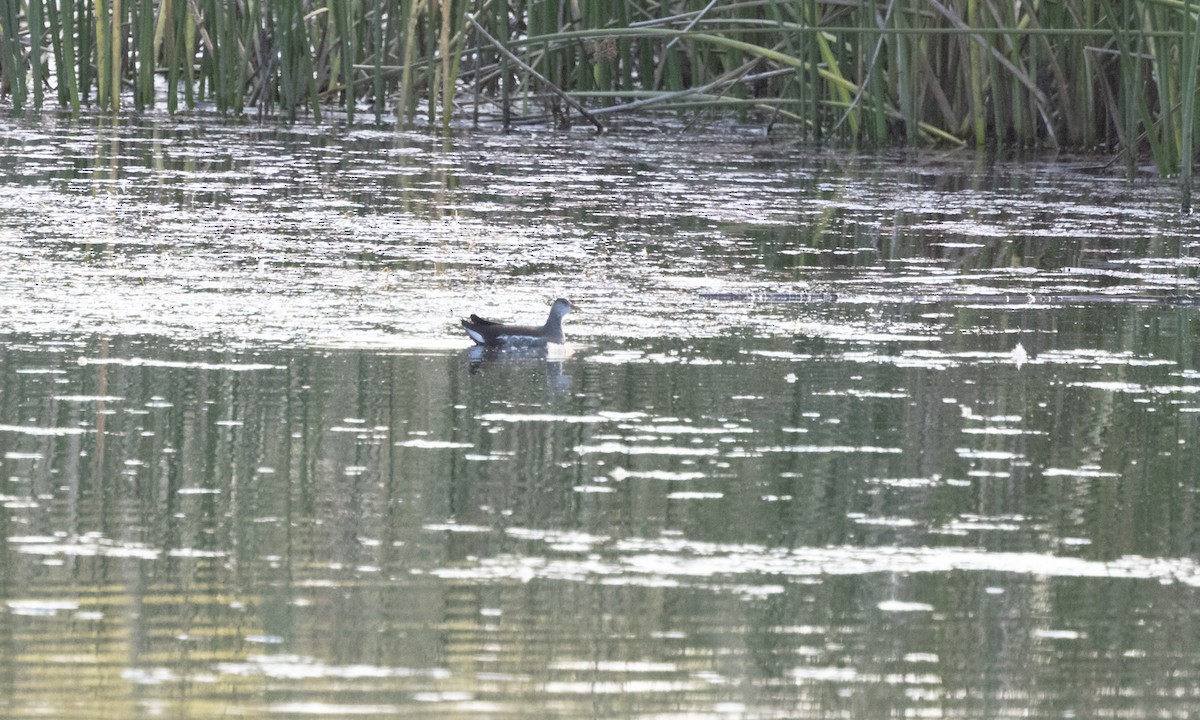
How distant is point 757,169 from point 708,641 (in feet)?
30.8

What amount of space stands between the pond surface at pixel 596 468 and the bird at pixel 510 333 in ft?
0.20

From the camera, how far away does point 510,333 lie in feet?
22.0

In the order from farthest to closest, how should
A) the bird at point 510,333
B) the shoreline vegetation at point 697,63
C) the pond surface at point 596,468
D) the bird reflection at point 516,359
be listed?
1. the shoreline vegetation at point 697,63
2. the bird at point 510,333
3. the bird reflection at point 516,359
4. the pond surface at point 596,468

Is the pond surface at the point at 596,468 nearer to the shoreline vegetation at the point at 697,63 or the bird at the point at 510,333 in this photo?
the bird at the point at 510,333

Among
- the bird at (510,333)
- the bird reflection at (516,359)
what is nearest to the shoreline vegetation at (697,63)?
the bird at (510,333)

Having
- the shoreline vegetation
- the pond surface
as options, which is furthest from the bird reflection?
the shoreline vegetation

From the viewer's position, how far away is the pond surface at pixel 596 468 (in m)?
3.65

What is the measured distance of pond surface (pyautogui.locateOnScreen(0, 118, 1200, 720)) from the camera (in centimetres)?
365

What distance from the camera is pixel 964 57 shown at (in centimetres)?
1366

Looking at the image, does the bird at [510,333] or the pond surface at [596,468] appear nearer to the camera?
the pond surface at [596,468]

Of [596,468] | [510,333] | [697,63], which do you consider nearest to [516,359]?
[510,333]

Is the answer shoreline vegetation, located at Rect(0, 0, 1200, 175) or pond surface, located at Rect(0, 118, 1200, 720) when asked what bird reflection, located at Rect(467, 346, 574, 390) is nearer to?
pond surface, located at Rect(0, 118, 1200, 720)

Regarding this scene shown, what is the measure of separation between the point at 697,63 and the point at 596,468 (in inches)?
420

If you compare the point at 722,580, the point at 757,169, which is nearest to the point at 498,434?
the point at 722,580
